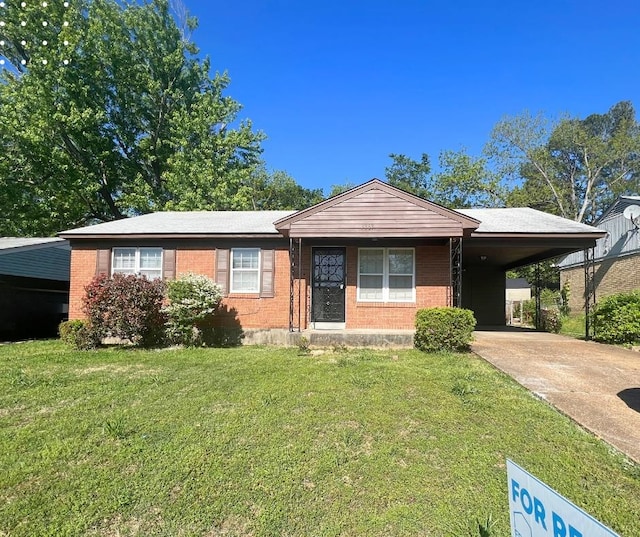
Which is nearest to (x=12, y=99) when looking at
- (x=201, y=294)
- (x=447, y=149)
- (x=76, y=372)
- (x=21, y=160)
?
(x=21, y=160)

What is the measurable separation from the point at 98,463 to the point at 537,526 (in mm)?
3908

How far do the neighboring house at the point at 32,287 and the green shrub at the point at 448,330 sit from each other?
44.7 ft

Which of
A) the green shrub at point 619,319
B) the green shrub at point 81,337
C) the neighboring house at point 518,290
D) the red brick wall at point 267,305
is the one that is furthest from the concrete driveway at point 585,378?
the neighboring house at point 518,290

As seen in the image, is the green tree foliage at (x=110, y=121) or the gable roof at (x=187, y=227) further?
the green tree foliage at (x=110, y=121)

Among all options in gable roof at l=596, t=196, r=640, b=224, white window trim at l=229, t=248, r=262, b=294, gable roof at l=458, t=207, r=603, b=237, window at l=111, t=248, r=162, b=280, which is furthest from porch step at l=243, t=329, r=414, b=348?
gable roof at l=596, t=196, r=640, b=224

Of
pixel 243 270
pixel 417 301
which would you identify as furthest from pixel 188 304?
pixel 417 301

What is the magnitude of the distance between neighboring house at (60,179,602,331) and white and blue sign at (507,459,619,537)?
9248 millimetres

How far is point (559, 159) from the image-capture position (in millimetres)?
35906

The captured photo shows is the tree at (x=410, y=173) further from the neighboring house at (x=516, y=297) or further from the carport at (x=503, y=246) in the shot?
the carport at (x=503, y=246)

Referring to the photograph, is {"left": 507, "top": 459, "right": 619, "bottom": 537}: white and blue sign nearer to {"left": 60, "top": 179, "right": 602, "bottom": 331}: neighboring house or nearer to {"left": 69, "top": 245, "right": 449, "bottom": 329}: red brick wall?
{"left": 60, "top": 179, "right": 602, "bottom": 331}: neighboring house

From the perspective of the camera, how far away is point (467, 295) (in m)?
17.4

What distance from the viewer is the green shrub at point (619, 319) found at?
10.5 meters

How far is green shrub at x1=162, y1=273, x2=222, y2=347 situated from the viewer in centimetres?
1012

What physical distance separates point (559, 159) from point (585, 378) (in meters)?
35.3
